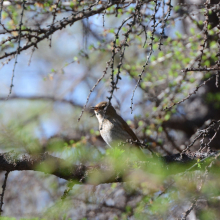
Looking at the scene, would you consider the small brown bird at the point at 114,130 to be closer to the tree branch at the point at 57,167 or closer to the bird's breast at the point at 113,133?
the bird's breast at the point at 113,133

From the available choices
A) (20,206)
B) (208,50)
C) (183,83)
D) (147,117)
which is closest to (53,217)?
(20,206)

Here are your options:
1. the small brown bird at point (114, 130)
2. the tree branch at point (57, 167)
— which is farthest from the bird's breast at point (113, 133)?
the tree branch at point (57, 167)

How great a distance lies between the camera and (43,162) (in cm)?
339

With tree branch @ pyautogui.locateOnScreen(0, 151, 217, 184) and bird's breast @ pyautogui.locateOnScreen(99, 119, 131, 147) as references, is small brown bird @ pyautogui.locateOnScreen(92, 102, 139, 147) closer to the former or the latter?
bird's breast @ pyautogui.locateOnScreen(99, 119, 131, 147)

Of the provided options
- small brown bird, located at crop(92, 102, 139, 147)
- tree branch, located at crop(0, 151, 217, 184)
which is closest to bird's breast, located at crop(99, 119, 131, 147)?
small brown bird, located at crop(92, 102, 139, 147)

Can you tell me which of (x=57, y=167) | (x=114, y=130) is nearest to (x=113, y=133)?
(x=114, y=130)

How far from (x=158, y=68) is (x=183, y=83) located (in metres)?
1.06

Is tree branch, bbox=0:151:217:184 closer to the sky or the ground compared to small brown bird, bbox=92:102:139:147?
closer to the ground

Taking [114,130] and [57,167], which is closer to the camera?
[57,167]

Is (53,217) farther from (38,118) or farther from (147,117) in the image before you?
(38,118)

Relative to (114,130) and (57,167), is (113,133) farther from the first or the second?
(57,167)

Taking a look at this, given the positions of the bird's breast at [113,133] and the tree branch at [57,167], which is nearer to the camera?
the tree branch at [57,167]

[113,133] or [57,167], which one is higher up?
[113,133]

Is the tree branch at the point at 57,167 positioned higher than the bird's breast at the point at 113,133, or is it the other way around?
the bird's breast at the point at 113,133
